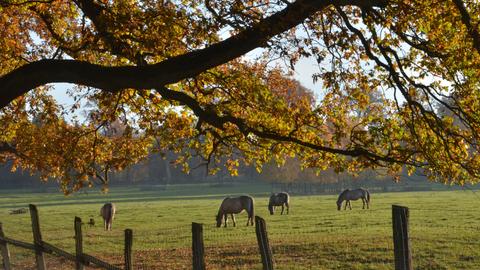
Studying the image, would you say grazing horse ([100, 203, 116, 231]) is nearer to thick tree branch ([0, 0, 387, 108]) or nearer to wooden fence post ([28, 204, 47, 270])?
wooden fence post ([28, 204, 47, 270])

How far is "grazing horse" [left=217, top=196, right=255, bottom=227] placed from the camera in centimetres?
3112

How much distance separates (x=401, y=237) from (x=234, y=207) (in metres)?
24.9

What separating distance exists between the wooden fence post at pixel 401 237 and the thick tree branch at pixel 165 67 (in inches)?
134

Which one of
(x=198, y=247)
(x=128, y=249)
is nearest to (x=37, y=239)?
(x=128, y=249)

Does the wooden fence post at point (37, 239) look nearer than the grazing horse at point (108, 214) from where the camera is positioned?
Yes

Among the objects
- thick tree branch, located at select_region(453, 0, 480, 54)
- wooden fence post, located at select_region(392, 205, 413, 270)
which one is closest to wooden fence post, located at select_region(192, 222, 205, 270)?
wooden fence post, located at select_region(392, 205, 413, 270)

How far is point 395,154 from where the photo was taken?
37.9 ft

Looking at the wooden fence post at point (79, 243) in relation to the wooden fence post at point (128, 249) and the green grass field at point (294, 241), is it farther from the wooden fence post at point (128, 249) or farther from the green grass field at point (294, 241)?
the green grass field at point (294, 241)

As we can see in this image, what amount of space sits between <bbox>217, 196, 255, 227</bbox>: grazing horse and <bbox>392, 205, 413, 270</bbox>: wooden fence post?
76.4ft

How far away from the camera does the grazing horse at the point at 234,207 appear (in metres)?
31.1

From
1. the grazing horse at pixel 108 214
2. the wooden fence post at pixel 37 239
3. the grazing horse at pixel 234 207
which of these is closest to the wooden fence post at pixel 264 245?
the wooden fence post at pixel 37 239

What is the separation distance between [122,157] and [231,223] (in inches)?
673

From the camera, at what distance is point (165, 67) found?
9.27 meters

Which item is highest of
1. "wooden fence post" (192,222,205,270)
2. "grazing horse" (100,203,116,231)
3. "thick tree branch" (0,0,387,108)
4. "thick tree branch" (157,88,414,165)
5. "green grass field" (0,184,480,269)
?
"thick tree branch" (0,0,387,108)
